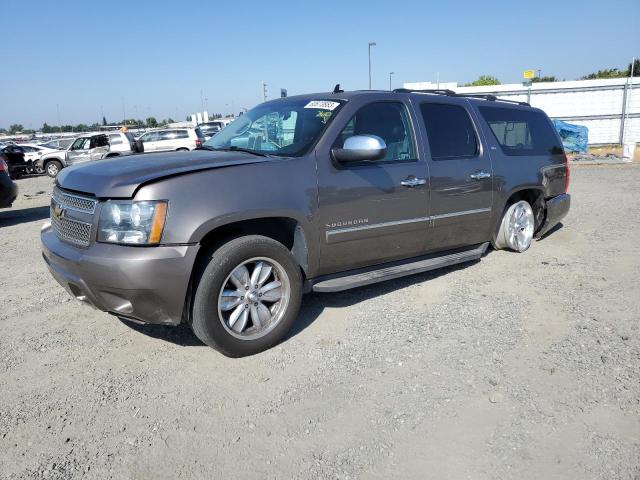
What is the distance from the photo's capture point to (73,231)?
3.41 m

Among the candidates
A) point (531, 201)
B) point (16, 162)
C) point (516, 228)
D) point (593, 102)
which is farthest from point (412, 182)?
point (16, 162)

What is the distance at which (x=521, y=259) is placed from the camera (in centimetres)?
575

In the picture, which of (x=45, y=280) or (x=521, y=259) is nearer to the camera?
(x=45, y=280)

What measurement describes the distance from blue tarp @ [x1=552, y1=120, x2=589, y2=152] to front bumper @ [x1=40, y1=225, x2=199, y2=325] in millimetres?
19933

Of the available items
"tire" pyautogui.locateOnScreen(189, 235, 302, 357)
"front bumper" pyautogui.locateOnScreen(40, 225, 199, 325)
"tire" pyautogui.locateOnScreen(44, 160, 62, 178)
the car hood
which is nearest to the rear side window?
the car hood

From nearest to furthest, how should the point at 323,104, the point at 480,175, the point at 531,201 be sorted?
the point at 323,104, the point at 480,175, the point at 531,201

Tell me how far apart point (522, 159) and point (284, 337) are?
3448 millimetres

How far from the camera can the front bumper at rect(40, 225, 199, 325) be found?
3031mm

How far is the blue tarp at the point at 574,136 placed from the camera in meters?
19.8

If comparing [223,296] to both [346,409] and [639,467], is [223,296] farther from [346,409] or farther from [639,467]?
[639,467]

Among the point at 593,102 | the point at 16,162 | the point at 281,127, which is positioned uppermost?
the point at 593,102

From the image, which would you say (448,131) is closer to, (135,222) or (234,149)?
(234,149)

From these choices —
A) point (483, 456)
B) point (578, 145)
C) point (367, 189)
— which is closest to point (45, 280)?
point (367, 189)

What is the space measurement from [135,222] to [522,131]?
15.0 feet
